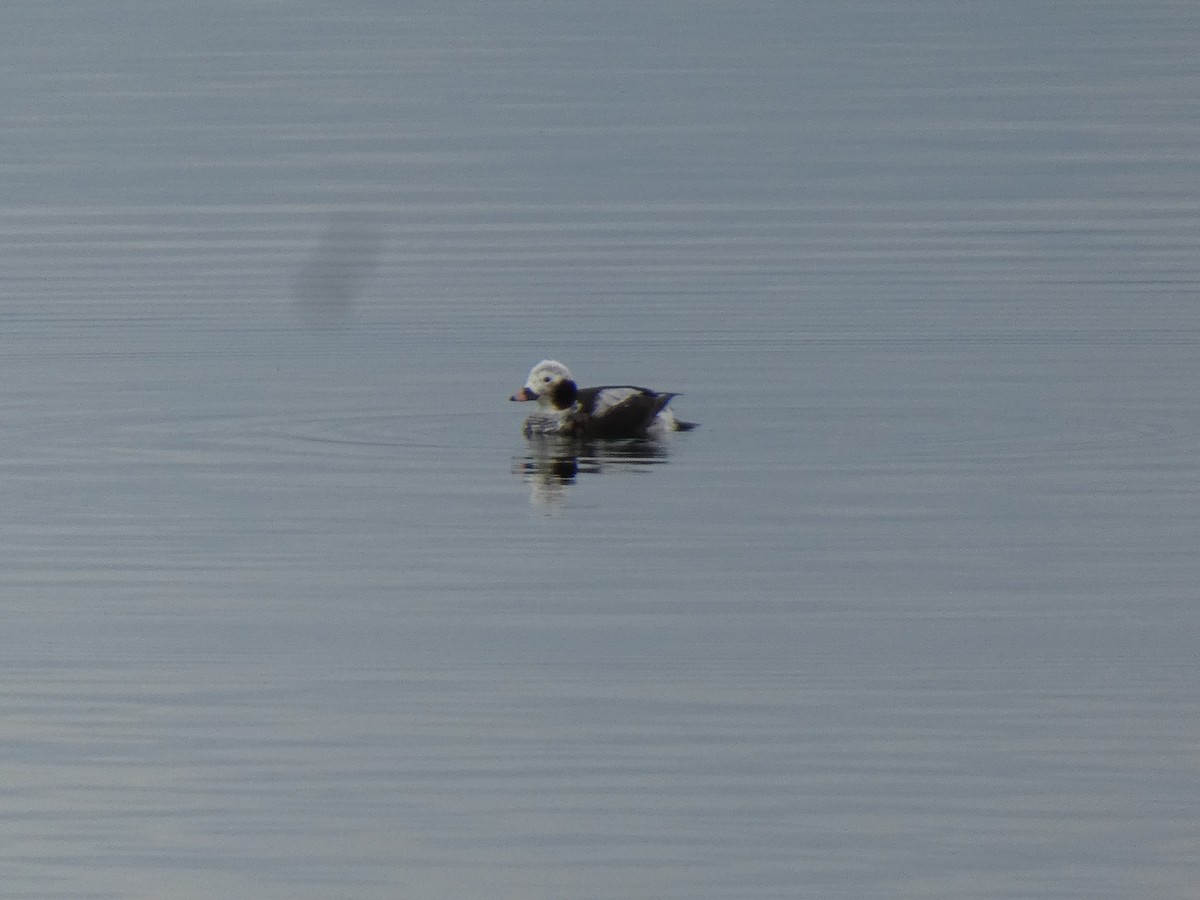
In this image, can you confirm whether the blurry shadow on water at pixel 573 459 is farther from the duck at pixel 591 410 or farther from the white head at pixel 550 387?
the white head at pixel 550 387

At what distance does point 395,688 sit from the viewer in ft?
38.7

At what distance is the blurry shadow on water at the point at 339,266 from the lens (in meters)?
22.2

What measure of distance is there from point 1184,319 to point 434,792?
36.8ft

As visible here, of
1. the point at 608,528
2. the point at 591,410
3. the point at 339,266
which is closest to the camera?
the point at 608,528

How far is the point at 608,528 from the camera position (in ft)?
48.4

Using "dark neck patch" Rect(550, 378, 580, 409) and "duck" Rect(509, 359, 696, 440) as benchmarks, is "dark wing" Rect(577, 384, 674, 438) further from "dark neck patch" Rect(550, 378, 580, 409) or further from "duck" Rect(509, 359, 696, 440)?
"dark neck patch" Rect(550, 378, 580, 409)

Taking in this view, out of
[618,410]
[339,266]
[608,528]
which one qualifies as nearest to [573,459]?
[618,410]

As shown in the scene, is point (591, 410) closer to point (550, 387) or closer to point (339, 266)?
point (550, 387)

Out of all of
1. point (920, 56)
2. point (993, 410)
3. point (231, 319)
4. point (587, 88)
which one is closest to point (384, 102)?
point (587, 88)

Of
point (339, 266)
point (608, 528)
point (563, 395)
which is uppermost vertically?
point (339, 266)

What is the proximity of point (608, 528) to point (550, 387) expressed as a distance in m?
2.82

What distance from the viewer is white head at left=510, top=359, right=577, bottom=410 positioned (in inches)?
686

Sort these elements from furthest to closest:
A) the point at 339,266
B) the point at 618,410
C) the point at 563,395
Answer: the point at 339,266
the point at 563,395
the point at 618,410

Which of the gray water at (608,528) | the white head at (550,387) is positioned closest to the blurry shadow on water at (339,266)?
the gray water at (608,528)
